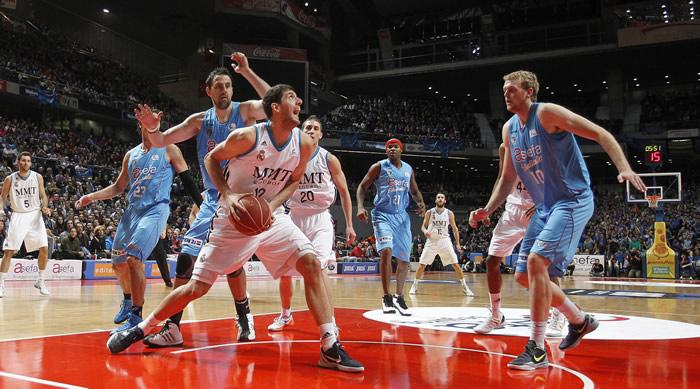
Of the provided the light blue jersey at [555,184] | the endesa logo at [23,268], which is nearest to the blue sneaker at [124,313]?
the light blue jersey at [555,184]

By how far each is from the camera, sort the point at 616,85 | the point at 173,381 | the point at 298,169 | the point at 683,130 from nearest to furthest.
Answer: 1. the point at 173,381
2. the point at 298,169
3. the point at 683,130
4. the point at 616,85

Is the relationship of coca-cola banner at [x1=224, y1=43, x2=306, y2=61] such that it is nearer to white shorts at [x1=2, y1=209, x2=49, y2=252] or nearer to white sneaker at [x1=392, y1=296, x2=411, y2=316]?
white shorts at [x1=2, y1=209, x2=49, y2=252]

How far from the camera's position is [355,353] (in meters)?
4.66

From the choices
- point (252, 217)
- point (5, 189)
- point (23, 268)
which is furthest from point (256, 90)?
point (23, 268)

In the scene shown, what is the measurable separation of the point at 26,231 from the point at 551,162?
8.64 metres

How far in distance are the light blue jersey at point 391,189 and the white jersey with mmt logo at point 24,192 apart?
229 inches

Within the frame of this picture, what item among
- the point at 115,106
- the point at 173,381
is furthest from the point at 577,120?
the point at 115,106

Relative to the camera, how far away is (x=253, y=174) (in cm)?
436

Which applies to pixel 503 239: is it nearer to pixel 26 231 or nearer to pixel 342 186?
pixel 342 186

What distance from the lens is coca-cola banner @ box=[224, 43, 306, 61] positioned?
107 feet

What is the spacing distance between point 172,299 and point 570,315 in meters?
3.06

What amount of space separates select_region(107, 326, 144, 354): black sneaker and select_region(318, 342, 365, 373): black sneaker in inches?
55.8

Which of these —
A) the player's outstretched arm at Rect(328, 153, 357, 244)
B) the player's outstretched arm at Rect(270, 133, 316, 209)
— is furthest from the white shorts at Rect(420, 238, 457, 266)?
the player's outstretched arm at Rect(270, 133, 316, 209)

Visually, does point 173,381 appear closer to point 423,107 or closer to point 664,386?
point 664,386
